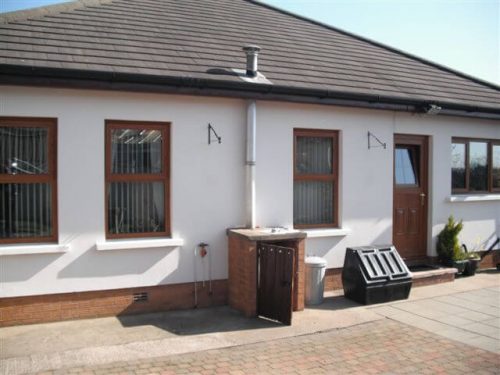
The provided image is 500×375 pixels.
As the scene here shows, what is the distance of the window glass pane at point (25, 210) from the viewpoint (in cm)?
679

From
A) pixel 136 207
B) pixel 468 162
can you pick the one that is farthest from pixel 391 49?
pixel 136 207

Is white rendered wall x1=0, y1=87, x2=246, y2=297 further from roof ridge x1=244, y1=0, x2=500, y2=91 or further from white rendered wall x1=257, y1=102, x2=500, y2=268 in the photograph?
roof ridge x1=244, y1=0, x2=500, y2=91

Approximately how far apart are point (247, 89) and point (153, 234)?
2.71 metres

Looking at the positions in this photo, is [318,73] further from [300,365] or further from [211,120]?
[300,365]

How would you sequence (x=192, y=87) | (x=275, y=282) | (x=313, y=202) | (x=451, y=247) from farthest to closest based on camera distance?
(x=451, y=247) < (x=313, y=202) < (x=192, y=87) < (x=275, y=282)

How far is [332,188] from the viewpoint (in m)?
9.18

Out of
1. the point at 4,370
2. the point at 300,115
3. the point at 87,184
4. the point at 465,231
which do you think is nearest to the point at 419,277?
the point at 465,231

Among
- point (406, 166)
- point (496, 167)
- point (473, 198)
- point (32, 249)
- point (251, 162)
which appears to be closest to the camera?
point (32, 249)

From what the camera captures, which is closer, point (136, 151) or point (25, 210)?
point (25, 210)

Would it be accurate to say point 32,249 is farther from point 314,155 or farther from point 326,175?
point 326,175

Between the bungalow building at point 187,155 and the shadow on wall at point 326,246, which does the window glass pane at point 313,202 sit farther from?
the shadow on wall at point 326,246

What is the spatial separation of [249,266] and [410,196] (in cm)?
464

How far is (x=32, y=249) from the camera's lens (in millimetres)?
6641

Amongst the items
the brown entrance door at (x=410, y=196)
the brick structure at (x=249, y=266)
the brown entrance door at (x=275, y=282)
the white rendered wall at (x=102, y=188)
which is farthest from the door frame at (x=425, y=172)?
the brown entrance door at (x=275, y=282)
